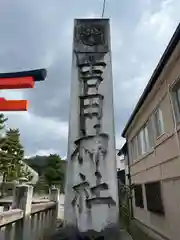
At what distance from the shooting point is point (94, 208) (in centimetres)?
412

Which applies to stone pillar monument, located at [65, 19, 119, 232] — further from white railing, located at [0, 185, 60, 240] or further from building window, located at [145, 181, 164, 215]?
building window, located at [145, 181, 164, 215]

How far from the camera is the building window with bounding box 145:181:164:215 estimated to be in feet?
26.7

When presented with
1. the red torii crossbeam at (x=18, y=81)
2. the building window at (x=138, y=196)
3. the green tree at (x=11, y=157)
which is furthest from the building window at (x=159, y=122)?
the green tree at (x=11, y=157)

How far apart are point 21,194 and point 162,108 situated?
562 cm

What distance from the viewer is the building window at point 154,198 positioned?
8143 millimetres

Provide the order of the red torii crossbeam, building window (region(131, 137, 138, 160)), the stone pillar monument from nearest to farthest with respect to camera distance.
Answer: the stone pillar monument < the red torii crossbeam < building window (region(131, 137, 138, 160))

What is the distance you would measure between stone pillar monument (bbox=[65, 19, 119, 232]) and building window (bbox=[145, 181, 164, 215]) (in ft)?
15.5

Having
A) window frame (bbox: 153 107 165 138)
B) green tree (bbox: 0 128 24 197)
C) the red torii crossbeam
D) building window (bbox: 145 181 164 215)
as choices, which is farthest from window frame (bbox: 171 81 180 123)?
green tree (bbox: 0 128 24 197)

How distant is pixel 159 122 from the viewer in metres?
8.33

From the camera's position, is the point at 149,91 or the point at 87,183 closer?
the point at 87,183

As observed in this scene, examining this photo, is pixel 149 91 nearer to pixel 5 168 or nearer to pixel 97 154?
pixel 97 154

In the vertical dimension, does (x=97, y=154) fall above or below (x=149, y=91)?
below

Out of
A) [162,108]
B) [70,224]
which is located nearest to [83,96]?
[70,224]

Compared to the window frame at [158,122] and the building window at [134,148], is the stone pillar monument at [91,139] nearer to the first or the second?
the window frame at [158,122]
